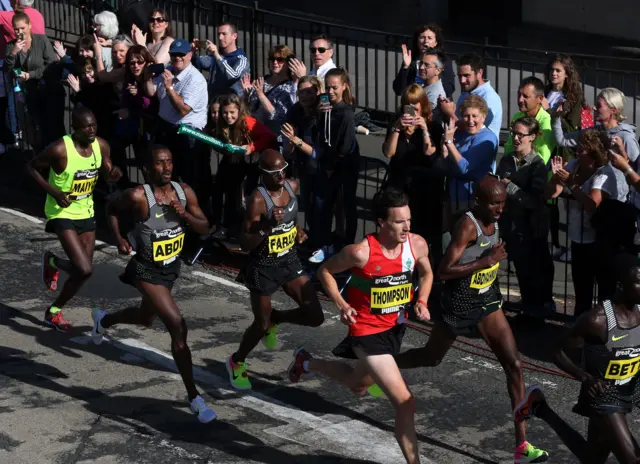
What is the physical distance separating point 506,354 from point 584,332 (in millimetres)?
1133

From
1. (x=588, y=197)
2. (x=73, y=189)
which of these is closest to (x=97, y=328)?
(x=73, y=189)

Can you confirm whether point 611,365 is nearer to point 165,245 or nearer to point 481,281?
point 481,281

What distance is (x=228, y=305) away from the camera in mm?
11742

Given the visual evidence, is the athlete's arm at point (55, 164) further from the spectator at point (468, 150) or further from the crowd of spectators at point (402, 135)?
the spectator at point (468, 150)

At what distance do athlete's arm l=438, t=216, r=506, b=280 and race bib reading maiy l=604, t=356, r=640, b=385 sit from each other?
1.31 meters

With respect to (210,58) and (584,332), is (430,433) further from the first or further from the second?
(210,58)

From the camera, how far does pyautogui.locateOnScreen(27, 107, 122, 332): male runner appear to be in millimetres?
10648

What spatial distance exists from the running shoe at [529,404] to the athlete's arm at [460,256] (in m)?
0.92

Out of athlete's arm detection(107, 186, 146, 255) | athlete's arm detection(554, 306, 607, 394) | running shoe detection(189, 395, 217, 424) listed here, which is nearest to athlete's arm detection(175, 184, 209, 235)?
athlete's arm detection(107, 186, 146, 255)

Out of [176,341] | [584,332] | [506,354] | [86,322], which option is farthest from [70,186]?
[584,332]

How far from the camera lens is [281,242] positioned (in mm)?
9562

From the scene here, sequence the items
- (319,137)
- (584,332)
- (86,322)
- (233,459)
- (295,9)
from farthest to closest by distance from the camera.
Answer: (295,9) < (319,137) < (86,322) < (233,459) < (584,332)

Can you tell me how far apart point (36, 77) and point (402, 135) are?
6.06 metres

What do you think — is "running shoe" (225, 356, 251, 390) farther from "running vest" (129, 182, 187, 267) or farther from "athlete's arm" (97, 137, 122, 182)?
"athlete's arm" (97, 137, 122, 182)
